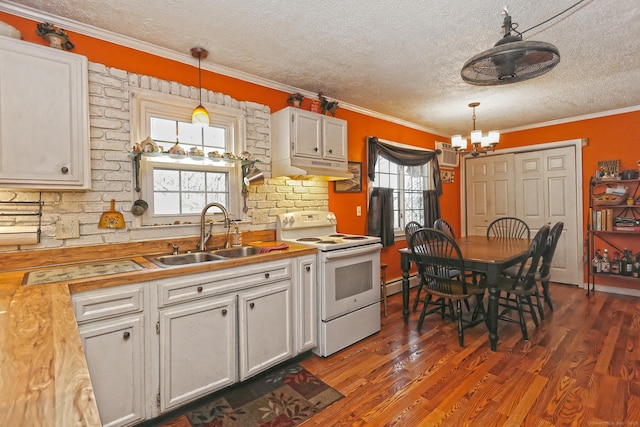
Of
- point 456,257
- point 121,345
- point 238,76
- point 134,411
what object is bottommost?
point 134,411

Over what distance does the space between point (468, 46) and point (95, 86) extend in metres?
2.62

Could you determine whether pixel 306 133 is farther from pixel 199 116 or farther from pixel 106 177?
pixel 106 177

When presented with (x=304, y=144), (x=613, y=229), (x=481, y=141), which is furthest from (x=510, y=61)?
(x=613, y=229)

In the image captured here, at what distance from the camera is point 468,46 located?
7.71ft

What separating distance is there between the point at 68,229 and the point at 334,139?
2210 mm

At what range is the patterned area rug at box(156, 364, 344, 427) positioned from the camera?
5.95 feet

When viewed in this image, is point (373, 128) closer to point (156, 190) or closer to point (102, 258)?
point (156, 190)

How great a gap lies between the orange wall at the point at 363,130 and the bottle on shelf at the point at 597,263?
1.36 ft

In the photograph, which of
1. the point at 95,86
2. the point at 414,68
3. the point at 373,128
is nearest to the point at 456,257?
the point at 414,68

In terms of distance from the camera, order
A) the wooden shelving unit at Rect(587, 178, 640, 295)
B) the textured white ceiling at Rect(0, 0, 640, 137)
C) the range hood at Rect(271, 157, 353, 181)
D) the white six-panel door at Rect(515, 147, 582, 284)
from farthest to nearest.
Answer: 1. the white six-panel door at Rect(515, 147, 582, 284)
2. the wooden shelving unit at Rect(587, 178, 640, 295)
3. the range hood at Rect(271, 157, 353, 181)
4. the textured white ceiling at Rect(0, 0, 640, 137)

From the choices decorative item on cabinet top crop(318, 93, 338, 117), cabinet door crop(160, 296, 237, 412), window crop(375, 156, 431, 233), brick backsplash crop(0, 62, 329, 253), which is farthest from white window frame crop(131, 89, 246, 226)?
window crop(375, 156, 431, 233)

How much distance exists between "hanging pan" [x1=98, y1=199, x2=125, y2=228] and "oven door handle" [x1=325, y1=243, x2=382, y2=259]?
1474mm

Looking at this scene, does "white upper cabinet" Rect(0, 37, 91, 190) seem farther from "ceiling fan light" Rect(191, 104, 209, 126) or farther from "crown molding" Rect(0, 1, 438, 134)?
"ceiling fan light" Rect(191, 104, 209, 126)

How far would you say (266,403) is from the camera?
6.45 ft
